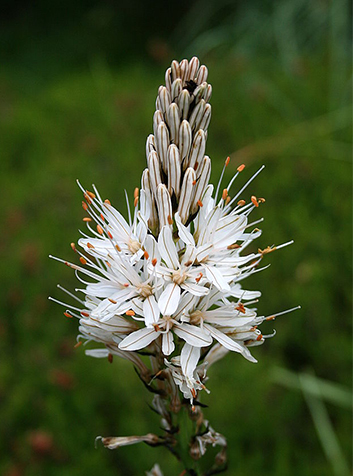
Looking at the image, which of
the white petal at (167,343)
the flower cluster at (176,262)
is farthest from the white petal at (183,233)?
the white petal at (167,343)

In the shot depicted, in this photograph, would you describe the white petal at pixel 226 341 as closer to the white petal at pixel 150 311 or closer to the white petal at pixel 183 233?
the white petal at pixel 150 311

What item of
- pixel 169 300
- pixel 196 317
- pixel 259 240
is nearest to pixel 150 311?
pixel 169 300

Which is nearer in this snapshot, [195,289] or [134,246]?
[195,289]

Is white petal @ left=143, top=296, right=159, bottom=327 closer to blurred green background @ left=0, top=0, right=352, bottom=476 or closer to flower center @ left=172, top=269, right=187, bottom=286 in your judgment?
flower center @ left=172, top=269, right=187, bottom=286

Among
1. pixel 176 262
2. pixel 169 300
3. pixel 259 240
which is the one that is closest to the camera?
pixel 169 300

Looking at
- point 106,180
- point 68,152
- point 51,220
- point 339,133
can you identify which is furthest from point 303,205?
point 68,152

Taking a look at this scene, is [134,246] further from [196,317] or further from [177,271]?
[196,317]

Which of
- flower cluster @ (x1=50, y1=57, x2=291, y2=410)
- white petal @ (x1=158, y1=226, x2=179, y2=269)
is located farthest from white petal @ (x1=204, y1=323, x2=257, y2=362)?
white petal @ (x1=158, y1=226, x2=179, y2=269)

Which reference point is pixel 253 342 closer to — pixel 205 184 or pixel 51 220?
pixel 205 184
